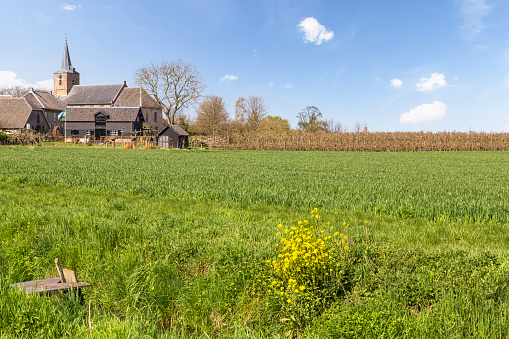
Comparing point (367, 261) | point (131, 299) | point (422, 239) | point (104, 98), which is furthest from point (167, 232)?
point (104, 98)

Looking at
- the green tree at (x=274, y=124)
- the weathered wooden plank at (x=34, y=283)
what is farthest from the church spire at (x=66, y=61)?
the weathered wooden plank at (x=34, y=283)

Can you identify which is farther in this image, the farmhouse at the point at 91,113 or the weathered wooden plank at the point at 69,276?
the farmhouse at the point at 91,113

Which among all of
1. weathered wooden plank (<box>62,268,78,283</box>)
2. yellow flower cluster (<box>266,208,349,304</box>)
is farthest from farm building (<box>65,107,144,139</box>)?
yellow flower cluster (<box>266,208,349,304</box>)

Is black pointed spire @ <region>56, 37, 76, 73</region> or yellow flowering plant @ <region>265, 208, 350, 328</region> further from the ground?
black pointed spire @ <region>56, 37, 76, 73</region>

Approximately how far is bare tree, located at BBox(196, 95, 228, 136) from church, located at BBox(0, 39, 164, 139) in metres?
11.3

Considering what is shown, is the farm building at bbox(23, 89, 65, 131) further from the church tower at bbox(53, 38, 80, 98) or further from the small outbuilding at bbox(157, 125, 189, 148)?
the small outbuilding at bbox(157, 125, 189, 148)

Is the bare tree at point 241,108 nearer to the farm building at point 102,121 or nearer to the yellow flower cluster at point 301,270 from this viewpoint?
the farm building at point 102,121

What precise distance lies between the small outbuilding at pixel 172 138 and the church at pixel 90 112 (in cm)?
1587

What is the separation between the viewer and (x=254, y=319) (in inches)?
156

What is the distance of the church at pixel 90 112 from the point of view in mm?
78812

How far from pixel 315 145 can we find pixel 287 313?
5848 cm

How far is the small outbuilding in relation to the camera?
5756 cm

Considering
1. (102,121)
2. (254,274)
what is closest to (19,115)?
(102,121)

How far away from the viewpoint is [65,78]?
Answer: 109 metres
